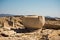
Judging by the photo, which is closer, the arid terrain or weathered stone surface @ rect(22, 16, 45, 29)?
the arid terrain

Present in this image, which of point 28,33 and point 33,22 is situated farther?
point 33,22

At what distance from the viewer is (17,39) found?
30.9 feet

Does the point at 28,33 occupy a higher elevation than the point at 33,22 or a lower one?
lower

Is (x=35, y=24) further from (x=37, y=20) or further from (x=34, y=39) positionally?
(x=34, y=39)

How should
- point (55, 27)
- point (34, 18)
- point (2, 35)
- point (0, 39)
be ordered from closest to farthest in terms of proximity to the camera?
1. point (0, 39)
2. point (2, 35)
3. point (34, 18)
4. point (55, 27)

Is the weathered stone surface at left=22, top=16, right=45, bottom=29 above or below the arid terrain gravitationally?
above

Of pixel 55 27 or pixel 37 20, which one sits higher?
pixel 37 20

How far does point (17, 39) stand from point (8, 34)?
1405mm

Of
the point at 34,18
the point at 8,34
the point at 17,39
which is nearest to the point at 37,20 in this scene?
the point at 34,18

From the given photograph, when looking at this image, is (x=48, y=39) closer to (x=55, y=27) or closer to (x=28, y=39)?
(x=28, y=39)

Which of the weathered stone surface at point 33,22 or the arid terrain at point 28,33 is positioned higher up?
the weathered stone surface at point 33,22

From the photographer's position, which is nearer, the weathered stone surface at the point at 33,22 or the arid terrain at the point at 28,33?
the arid terrain at the point at 28,33

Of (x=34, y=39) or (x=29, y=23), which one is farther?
(x=29, y=23)

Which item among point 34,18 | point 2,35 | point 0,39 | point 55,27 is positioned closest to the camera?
point 0,39
